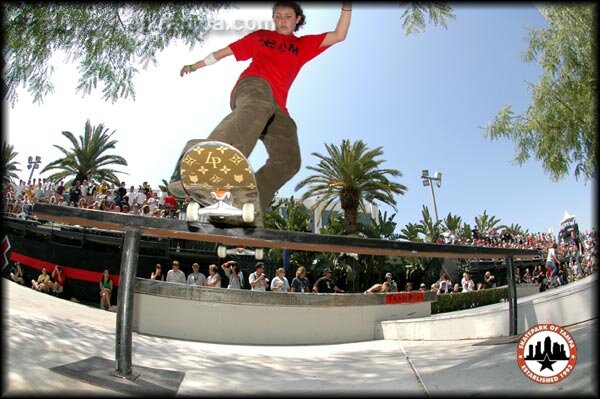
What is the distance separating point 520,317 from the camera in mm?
4523

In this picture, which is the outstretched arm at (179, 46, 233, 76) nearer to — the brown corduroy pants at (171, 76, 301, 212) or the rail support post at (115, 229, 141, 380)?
the brown corduroy pants at (171, 76, 301, 212)

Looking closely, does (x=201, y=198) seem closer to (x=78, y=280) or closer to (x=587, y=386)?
(x=587, y=386)

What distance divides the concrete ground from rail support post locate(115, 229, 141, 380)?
0.79 feet

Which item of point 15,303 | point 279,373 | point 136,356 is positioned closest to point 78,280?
point 15,303

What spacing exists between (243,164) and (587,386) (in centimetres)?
222

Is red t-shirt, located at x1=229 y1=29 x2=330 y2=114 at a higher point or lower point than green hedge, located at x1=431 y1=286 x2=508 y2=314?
higher

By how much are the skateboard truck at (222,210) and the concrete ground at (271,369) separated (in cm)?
101

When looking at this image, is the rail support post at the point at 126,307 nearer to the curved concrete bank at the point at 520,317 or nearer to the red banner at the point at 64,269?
the curved concrete bank at the point at 520,317

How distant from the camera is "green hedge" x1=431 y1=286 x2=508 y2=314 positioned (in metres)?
11.8

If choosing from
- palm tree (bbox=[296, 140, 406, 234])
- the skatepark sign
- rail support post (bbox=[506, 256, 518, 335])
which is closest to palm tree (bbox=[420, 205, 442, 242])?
palm tree (bbox=[296, 140, 406, 234])

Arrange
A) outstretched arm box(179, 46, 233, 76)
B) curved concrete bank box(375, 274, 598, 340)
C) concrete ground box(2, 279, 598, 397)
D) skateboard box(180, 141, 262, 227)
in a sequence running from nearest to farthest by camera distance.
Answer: concrete ground box(2, 279, 598, 397) → skateboard box(180, 141, 262, 227) → outstretched arm box(179, 46, 233, 76) → curved concrete bank box(375, 274, 598, 340)

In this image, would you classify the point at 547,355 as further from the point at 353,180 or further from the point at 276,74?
the point at 353,180

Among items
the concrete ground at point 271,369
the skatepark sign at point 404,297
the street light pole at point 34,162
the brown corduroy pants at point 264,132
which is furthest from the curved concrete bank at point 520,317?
the street light pole at point 34,162

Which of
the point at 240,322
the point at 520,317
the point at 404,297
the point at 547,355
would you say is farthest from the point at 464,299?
the point at 547,355
